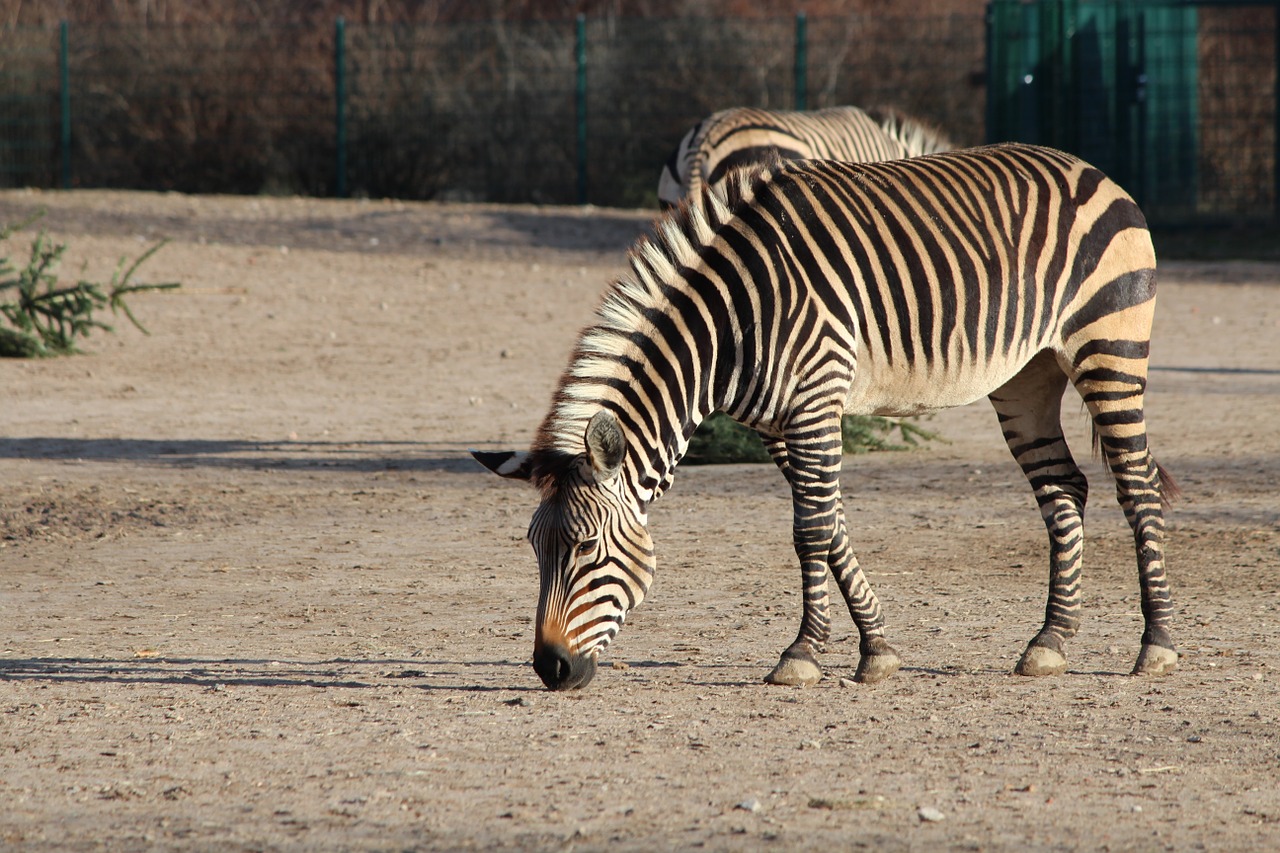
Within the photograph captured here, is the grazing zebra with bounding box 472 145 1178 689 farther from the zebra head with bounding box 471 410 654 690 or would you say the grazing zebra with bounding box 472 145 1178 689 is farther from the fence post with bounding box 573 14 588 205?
the fence post with bounding box 573 14 588 205

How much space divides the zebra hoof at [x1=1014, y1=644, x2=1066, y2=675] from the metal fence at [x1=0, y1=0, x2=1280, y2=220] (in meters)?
15.4

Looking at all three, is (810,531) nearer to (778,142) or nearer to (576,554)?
(576,554)

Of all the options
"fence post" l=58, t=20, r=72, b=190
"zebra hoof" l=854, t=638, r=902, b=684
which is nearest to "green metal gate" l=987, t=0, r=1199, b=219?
"fence post" l=58, t=20, r=72, b=190

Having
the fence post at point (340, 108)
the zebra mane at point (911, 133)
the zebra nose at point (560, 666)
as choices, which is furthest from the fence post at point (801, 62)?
the zebra nose at point (560, 666)

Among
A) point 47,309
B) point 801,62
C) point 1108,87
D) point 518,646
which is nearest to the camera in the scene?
point 518,646

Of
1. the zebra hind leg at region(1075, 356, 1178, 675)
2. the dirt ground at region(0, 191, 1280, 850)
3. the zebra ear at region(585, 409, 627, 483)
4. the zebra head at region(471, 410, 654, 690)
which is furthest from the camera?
the zebra hind leg at region(1075, 356, 1178, 675)

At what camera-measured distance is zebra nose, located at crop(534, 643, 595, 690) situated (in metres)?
4.84

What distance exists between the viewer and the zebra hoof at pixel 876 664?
542 centimetres

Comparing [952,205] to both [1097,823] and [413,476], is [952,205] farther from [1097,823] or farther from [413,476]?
[413,476]

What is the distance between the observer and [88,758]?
467 centimetres

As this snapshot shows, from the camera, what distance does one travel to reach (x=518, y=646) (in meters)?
5.96

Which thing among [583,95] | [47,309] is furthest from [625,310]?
[583,95]

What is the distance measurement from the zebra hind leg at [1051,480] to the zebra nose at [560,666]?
1576mm

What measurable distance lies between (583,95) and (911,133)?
12.2 meters
